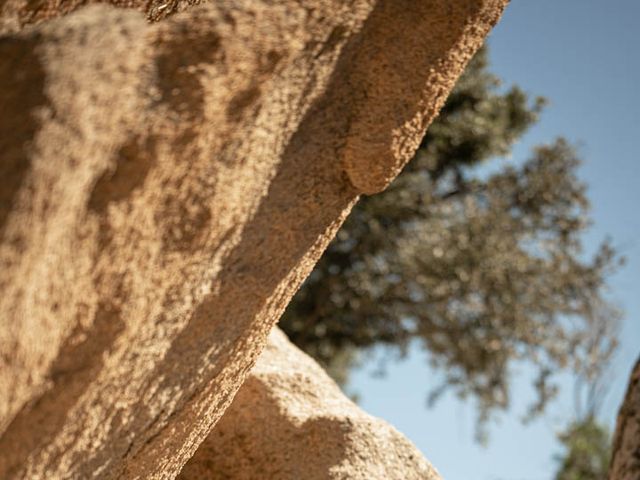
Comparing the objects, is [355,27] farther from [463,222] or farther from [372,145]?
[463,222]

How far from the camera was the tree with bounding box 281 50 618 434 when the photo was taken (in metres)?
13.8

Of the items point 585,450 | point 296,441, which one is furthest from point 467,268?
point 296,441

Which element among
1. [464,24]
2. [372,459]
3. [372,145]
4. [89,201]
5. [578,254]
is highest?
[89,201]

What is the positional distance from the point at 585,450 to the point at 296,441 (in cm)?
1024

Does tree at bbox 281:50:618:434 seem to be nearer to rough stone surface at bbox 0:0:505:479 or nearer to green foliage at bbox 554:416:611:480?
green foliage at bbox 554:416:611:480

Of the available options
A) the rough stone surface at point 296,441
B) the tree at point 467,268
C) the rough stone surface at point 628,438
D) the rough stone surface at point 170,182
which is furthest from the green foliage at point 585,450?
the rough stone surface at point 170,182

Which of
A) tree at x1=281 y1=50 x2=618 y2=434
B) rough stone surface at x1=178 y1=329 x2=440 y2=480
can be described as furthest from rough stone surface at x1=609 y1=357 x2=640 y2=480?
tree at x1=281 y1=50 x2=618 y2=434

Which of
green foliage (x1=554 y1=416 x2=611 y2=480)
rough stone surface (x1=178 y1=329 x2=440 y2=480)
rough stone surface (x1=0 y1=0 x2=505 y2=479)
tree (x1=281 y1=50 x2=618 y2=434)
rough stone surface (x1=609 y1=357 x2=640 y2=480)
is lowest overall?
green foliage (x1=554 y1=416 x2=611 y2=480)

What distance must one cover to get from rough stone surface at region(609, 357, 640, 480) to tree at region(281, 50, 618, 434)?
1018 cm

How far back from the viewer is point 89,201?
185cm

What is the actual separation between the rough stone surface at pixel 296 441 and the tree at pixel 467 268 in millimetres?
9097

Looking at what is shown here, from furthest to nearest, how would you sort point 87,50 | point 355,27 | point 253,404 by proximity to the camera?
point 253,404 < point 355,27 < point 87,50

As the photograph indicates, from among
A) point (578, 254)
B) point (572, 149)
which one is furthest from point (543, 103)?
point (578, 254)

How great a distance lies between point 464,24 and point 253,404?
8.64 feet
